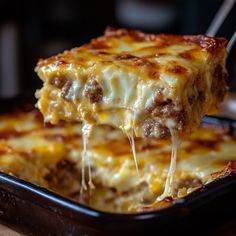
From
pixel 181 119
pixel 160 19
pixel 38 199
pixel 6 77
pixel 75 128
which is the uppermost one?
pixel 181 119

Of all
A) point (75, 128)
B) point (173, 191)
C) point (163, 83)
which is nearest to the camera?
point (163, 83)

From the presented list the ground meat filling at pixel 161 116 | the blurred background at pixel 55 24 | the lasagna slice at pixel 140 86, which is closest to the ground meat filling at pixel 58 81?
the lasagna slice at pixel 140 86

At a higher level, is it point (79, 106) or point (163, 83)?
point (163, 83)

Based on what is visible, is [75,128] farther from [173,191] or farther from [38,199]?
[38,199]

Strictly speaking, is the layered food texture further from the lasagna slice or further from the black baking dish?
the black baking dish

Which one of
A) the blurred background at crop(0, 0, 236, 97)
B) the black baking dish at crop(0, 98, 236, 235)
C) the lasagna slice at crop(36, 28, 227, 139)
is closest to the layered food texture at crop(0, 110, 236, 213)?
the lasagna slice at crop(36, 28, 227, 139)

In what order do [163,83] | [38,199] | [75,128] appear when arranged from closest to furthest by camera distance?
[38,199] → [163,83] → [75,128]

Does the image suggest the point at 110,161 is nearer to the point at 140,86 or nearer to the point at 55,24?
the point at 140,86

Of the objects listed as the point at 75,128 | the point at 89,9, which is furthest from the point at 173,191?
the point at 89,9
